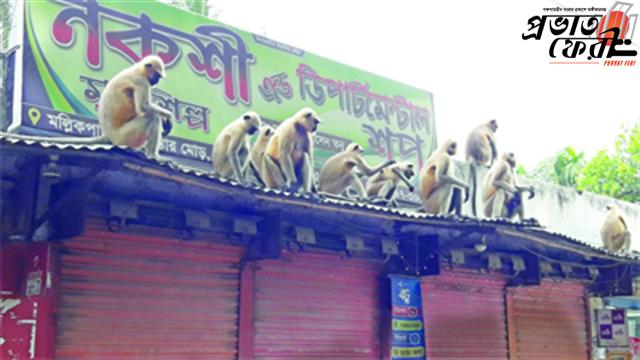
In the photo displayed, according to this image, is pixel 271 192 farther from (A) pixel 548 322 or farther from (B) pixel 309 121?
(A) pixel 548 322

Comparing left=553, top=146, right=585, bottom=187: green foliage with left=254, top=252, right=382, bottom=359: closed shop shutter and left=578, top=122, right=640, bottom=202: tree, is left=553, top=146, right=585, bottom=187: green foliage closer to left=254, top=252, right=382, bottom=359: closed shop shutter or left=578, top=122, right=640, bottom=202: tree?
left=578, top=122, right=640, bottom=202: tree

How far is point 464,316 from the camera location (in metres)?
11.9

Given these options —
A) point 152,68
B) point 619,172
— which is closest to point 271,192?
point 152,68

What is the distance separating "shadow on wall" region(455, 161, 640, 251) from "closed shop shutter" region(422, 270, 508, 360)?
8.00 ft

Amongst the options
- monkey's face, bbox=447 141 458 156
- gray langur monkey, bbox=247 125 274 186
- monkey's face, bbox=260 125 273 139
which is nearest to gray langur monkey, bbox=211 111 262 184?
gray langur monkey, bbox=247 125 274 186

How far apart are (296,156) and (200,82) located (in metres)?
2.21

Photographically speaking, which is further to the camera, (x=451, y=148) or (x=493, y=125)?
(x=493, y=125)

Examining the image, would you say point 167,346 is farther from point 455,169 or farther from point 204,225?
point 455,169

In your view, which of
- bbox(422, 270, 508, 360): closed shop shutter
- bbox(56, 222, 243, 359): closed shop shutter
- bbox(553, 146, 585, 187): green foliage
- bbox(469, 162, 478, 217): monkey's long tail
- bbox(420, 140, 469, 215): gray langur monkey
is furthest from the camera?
bbox(553, 146, 585, 187): green foliage

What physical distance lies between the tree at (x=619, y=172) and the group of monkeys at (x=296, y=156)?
61.1 ft

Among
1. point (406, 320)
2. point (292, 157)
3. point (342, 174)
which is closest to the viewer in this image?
point (292, 157)

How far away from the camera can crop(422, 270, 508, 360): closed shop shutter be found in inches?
445

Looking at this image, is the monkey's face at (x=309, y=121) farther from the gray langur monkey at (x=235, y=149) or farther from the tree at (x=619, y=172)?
the tree at (x=619, y=172)

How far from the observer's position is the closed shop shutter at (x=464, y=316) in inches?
445
